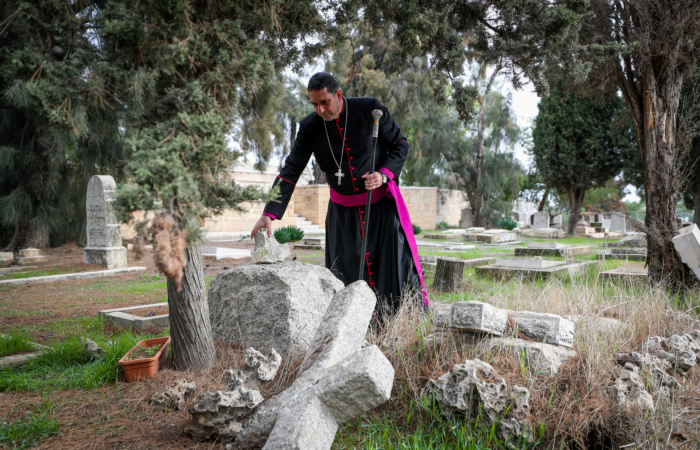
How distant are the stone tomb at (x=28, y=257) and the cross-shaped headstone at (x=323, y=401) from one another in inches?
389

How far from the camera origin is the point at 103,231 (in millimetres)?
9039

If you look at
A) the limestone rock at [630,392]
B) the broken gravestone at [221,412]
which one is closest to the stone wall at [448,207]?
the limestone rock at [630,392]

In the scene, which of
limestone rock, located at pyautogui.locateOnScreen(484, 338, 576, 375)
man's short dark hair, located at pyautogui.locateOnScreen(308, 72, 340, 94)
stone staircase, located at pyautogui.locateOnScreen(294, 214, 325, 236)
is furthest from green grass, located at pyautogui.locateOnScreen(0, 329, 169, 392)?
stone staircase, located at pyautogui.locateOnScreen(294, 214, 325, 236)

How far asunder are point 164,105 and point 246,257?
332 inches

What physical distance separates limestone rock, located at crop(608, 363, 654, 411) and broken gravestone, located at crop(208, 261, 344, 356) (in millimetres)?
1731

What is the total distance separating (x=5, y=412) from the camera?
7.76ft

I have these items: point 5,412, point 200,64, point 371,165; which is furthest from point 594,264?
point 5,412

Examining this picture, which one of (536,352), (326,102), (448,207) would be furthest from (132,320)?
(448,207)

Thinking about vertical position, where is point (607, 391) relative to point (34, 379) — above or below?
above

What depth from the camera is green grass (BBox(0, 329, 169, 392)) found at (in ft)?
8.96

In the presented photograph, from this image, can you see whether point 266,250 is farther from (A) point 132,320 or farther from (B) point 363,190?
(B) point 363,190

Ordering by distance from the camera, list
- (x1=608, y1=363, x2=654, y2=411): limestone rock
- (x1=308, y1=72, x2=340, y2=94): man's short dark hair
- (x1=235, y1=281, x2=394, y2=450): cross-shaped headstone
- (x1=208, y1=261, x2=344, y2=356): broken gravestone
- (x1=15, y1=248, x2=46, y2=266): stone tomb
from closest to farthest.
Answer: (x1=235, y1=281, x2=394, y2=450): cross-shaped headstone → (x1=608, y1=363, x2=654, y2=411): limestone rock → (x1=208, y1=261, x2=344, y2=356): broken gravestone → (x1=308, y1=72, x2=340, y2=94): man's short dark hair → (x1=15, y1=248, x2=46, y2=266): stone tomb

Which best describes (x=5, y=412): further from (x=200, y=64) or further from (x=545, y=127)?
(x=545, y=127)

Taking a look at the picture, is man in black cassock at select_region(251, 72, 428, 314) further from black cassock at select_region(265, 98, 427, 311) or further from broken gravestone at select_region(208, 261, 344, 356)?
broken gravestone at select_region(208, 261, 344, 356)
